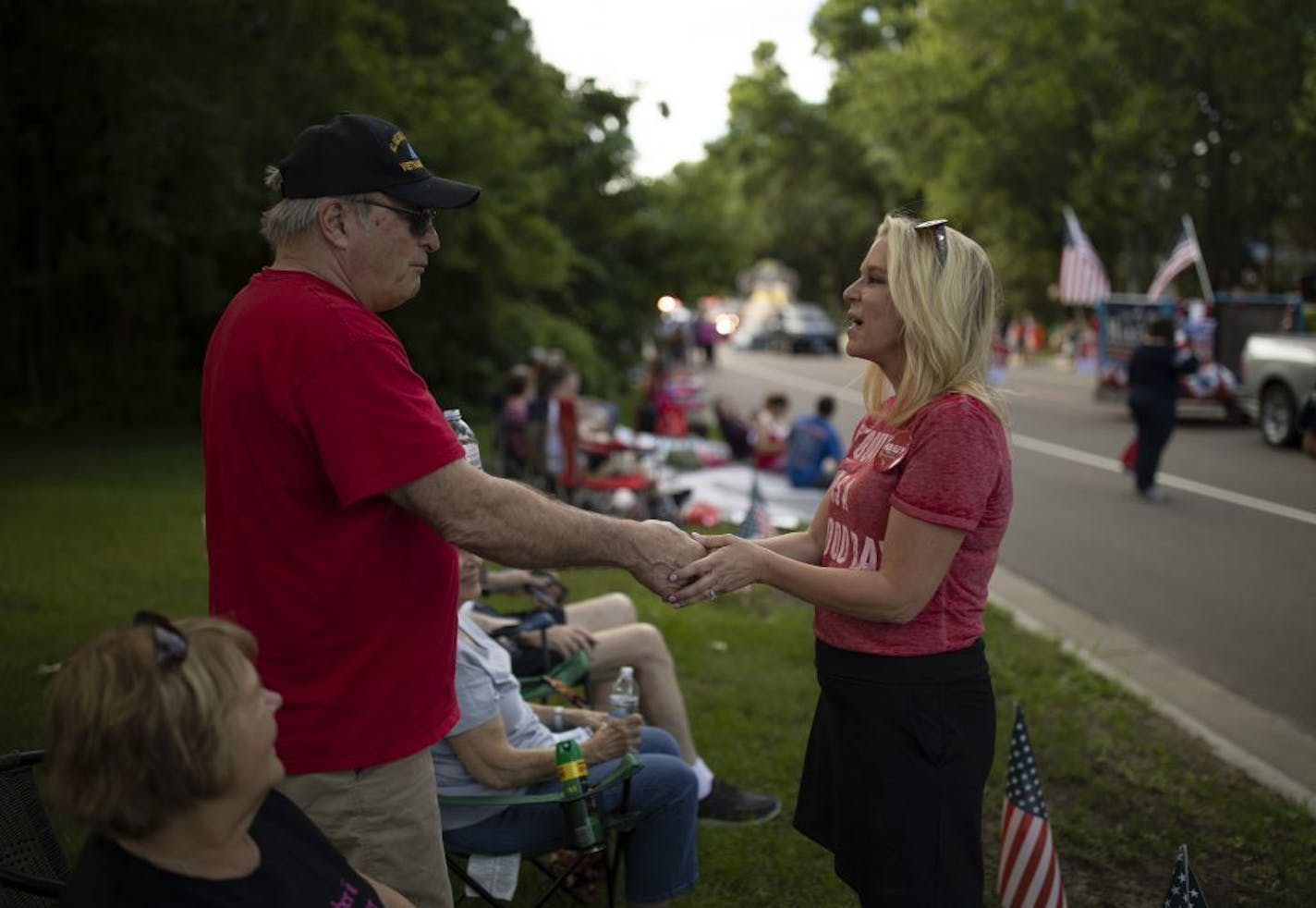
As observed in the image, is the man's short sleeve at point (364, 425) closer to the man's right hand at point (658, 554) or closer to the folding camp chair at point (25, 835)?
the man's right hand at point (658, 554)

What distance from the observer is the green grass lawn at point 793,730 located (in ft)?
13.9

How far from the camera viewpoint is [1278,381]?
Answer: 1599cm

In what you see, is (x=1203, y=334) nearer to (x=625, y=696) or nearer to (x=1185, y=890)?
(x=625, y=696)

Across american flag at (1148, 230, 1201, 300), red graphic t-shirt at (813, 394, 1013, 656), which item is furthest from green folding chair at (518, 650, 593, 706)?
american flag at (1148, 230, 1201, 300)

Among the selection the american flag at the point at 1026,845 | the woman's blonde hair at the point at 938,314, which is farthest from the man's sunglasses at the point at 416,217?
the american flag at the point at 1026,845

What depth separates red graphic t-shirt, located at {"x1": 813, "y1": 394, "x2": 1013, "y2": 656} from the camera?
8.40 feet

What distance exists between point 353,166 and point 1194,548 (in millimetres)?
9053

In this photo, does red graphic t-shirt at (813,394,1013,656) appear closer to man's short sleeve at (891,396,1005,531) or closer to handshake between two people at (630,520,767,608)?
man's short sleeve at (891,396,1005,531)

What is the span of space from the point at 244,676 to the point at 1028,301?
43930 millimetres

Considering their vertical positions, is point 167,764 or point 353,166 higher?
point 353,166

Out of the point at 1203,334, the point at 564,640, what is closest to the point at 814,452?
the point at 564,640

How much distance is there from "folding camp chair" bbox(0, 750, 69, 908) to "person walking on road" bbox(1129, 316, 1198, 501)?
11011 millimetres

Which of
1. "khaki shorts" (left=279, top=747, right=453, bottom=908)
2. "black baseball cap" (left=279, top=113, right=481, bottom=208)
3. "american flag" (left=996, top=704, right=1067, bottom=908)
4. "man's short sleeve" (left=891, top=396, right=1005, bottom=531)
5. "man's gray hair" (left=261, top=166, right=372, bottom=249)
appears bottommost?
"american flag" (left=996, top=704, right=1067, bottom=908)

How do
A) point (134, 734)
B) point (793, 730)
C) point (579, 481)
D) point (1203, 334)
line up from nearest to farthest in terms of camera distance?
point (134, 734) → point (793, 730) → point (579, 481) → point (1203, 334)
